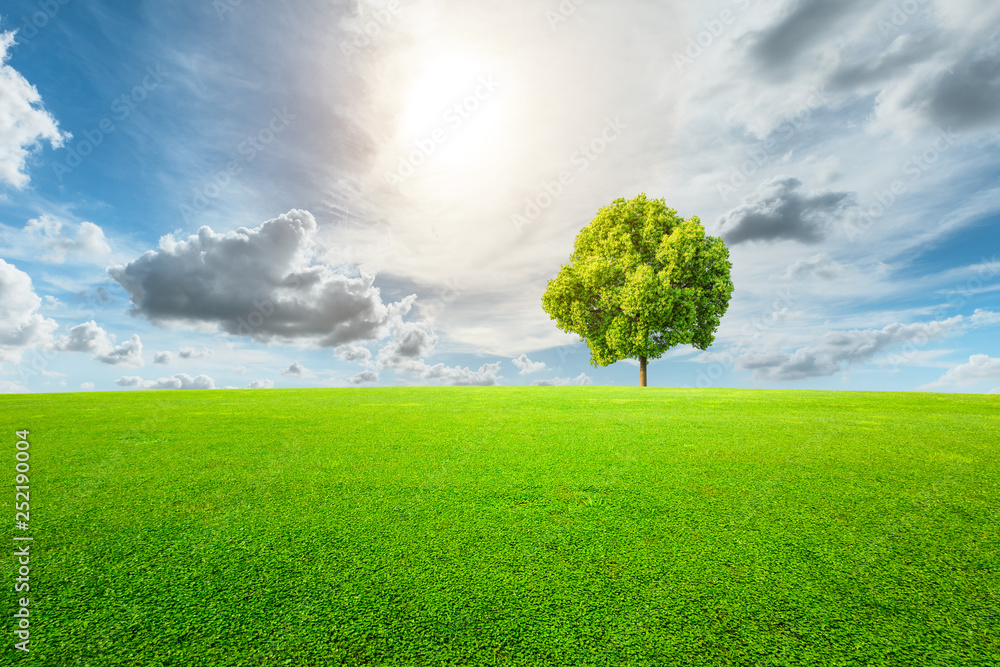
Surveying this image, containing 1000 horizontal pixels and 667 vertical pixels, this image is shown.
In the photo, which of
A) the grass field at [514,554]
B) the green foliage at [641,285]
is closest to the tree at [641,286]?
the green foliage at [641,285]

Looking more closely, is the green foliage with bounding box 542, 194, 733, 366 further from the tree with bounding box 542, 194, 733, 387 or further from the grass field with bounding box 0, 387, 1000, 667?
the grass field with bounding box 0, 387, 1000, 667

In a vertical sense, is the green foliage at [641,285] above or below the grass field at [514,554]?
above

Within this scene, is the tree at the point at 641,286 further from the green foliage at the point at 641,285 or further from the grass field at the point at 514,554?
the grass field at the point at 514,554

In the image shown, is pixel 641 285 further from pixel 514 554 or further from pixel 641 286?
pixel 514 554

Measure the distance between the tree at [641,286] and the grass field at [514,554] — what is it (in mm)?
21359

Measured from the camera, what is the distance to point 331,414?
40.5 ft

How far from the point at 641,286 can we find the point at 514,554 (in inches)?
1030

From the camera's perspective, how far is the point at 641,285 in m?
28.0

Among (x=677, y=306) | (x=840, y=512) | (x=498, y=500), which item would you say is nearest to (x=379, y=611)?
(x=498, y=500)

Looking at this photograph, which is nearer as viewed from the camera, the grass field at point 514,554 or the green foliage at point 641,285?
the grass field at point 514,554

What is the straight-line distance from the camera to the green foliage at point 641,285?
94.2ft

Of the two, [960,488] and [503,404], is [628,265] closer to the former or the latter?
[503,404]

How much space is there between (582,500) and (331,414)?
917 cm

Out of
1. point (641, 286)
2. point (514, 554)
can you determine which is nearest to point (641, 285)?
point (641, 286)
